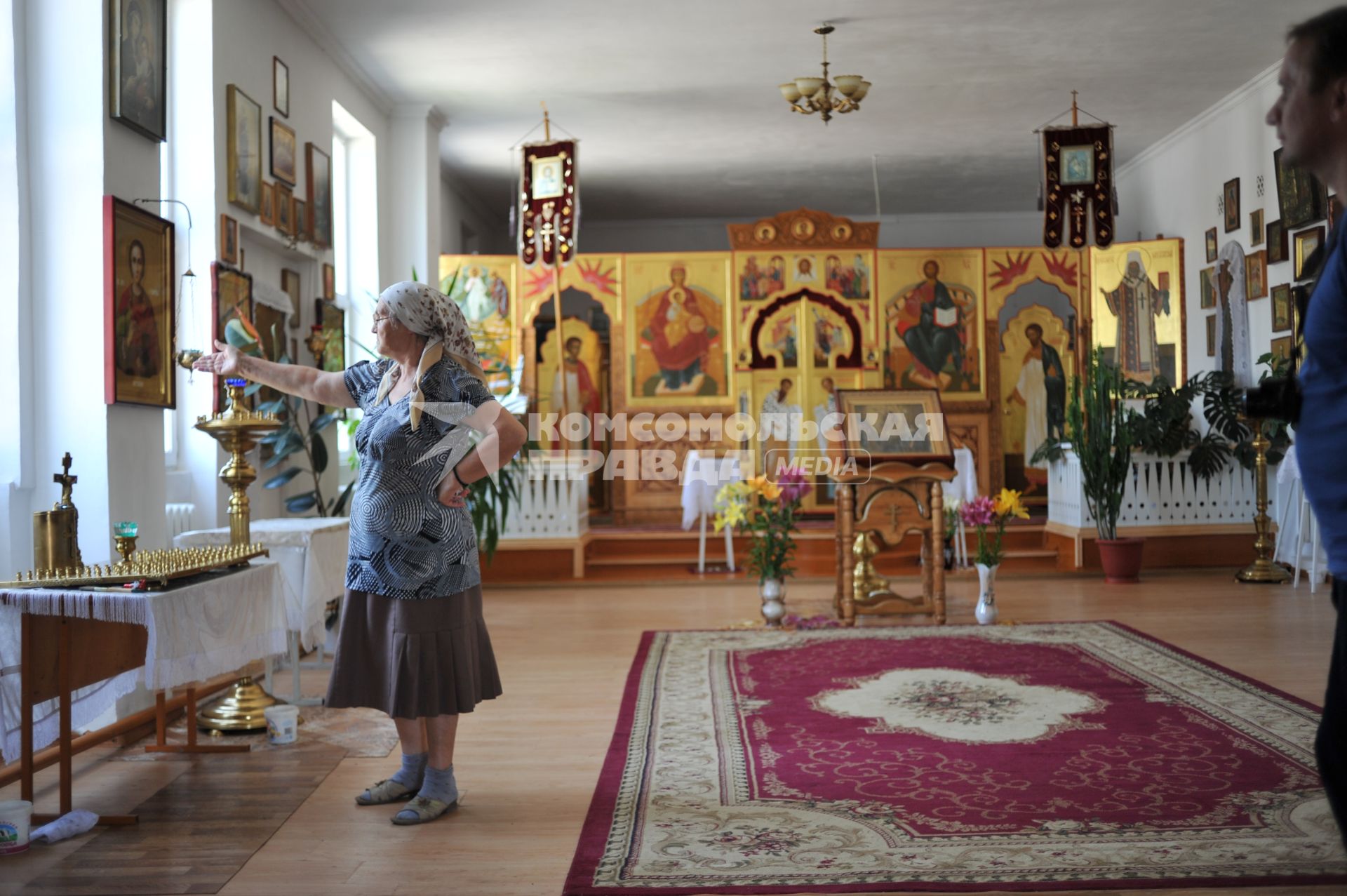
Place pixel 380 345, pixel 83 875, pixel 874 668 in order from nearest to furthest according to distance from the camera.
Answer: pixel 83 875, pixel 380 345, pixel 874 668

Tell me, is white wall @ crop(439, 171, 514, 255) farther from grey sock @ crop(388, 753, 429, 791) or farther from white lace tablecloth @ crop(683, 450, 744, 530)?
grey sock @ crop(388, 753, 429, 791)

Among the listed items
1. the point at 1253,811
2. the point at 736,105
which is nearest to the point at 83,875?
the point at 1253,811

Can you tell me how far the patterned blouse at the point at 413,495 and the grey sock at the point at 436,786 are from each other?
528mm

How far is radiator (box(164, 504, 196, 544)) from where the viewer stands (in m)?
5.66

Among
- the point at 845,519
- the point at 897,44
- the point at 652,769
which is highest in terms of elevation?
the point at 897,44

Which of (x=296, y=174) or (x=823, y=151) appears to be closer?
(x=296, y=174)

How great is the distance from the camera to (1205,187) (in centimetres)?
1037

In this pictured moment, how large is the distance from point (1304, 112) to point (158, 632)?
10.2ft

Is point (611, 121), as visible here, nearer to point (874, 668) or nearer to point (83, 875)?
point (874, 668)

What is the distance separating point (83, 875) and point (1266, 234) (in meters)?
8.80

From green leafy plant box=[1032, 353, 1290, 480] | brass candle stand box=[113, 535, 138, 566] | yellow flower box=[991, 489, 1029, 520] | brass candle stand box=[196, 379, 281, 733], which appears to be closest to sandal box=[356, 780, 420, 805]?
brass candle stand box=[113, 535, 138, 566]

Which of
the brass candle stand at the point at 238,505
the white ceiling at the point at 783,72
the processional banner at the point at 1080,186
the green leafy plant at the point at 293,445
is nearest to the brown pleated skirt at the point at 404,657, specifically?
the brass candle stand at the point at 238,505

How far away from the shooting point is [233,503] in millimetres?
4680

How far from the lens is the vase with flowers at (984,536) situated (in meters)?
6.75
